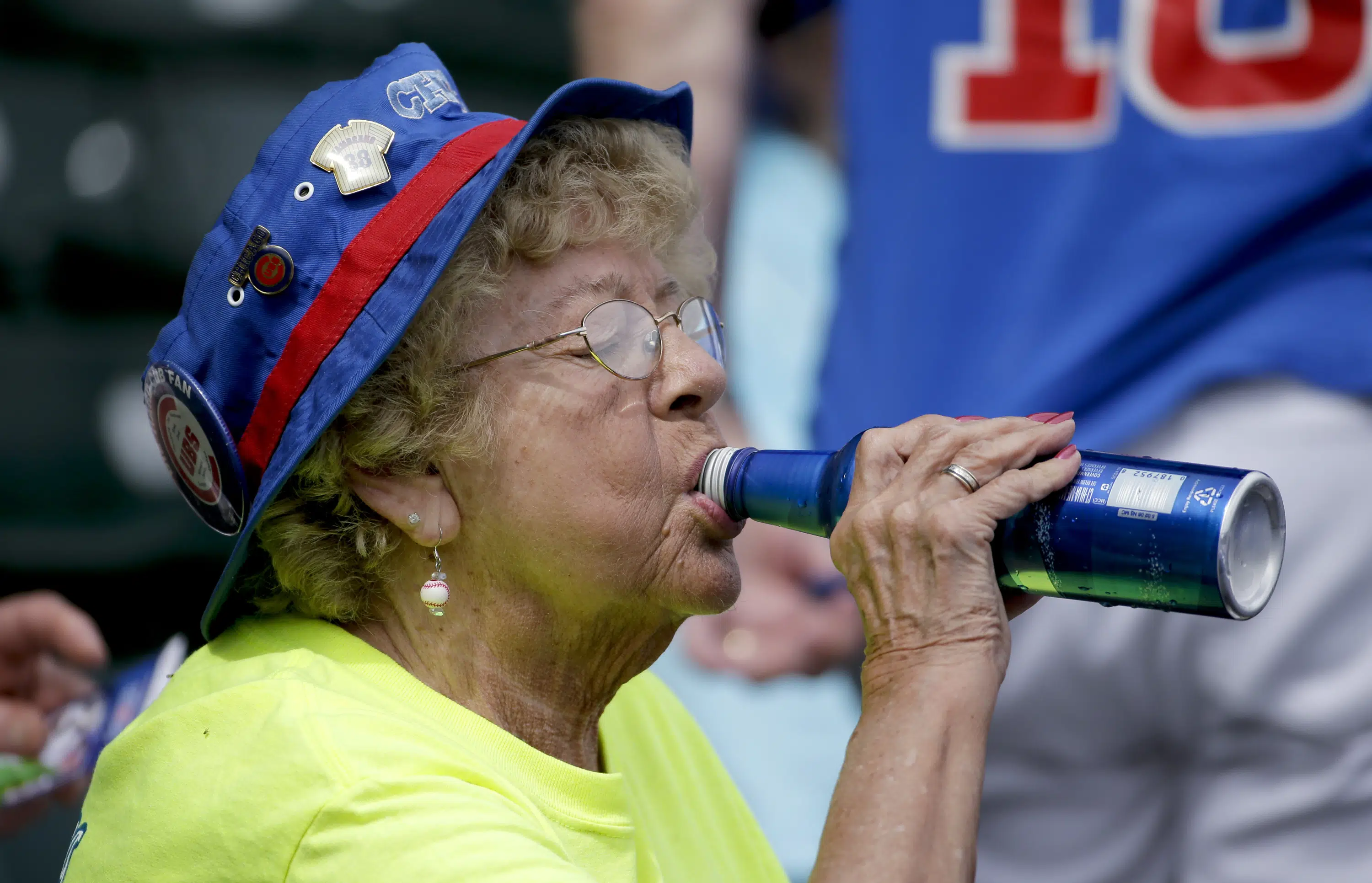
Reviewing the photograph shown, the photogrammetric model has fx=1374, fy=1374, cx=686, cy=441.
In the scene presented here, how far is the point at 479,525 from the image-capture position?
1.68 meters

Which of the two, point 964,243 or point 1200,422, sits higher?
point 964,243

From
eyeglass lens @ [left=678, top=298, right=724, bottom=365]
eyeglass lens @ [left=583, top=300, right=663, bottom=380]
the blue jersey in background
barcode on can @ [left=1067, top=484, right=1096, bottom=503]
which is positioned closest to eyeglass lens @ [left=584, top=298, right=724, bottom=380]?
eyeglass lens @ [left=583, top=300, right=663, bottom=380]

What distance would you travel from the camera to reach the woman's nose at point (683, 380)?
1.76 metres

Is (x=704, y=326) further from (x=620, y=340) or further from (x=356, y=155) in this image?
(x=356, y=155)

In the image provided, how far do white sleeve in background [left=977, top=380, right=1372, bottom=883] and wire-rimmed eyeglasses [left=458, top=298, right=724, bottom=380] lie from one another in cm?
138

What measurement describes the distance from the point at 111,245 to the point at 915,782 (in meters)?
2.46

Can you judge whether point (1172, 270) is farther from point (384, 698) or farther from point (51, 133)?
point (51, 133)

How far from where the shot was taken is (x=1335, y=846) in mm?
2766

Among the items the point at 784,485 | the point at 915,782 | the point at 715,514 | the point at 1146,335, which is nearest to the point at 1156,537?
the point at 915,782

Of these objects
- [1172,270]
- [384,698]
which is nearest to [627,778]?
[384,698]

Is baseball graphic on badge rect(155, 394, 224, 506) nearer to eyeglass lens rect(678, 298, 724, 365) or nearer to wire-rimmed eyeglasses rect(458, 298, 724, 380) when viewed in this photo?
wire-rimmed eyeglasses rect(458, 298, 724, 380)

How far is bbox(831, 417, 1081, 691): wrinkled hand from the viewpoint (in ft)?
4.70

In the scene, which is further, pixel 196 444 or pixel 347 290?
pixel 196 444

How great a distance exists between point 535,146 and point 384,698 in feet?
2.33
